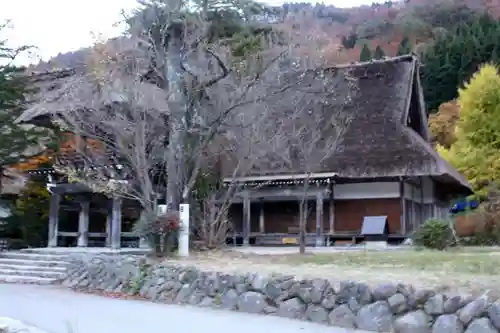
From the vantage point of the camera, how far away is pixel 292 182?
22.5 meters

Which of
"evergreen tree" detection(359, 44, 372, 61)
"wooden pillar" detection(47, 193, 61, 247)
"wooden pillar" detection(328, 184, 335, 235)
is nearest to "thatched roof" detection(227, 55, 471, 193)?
"wooden pillar" detection(328, 184, 335, 235)

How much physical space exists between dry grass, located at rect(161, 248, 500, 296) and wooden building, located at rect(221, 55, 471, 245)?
24.8ft

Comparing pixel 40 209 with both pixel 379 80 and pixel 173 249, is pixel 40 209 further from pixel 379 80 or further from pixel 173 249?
pixel 379 80

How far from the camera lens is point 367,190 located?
22.8 meters

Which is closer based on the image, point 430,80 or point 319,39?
point 319,39

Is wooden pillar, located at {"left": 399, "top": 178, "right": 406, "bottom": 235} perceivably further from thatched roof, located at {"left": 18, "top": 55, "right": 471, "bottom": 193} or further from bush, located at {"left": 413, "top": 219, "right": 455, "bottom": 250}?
bush, located at {"left": 413, "top": 219, "right": 455, "bottom": 250}

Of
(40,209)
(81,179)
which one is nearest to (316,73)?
(81,179)

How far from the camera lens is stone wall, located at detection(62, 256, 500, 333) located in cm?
769

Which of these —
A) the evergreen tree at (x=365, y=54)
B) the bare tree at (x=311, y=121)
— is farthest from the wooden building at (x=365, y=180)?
the evergreen tree at (x=365, y=54)

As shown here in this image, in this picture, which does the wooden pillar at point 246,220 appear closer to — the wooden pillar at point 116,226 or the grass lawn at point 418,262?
the wooden pillar at point 116,226

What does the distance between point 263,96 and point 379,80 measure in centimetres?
1041

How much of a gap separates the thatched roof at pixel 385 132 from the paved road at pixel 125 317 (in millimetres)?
11040

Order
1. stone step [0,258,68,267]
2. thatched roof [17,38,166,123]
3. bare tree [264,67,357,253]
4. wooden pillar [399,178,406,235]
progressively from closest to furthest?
1. thatched roof [17,38,166,123]
2. stone step [0,258,68,267]
3. bare tree [264,67,357,253]
4. wooden pillar [399,178,406,235]

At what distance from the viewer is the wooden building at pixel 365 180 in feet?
71.4
